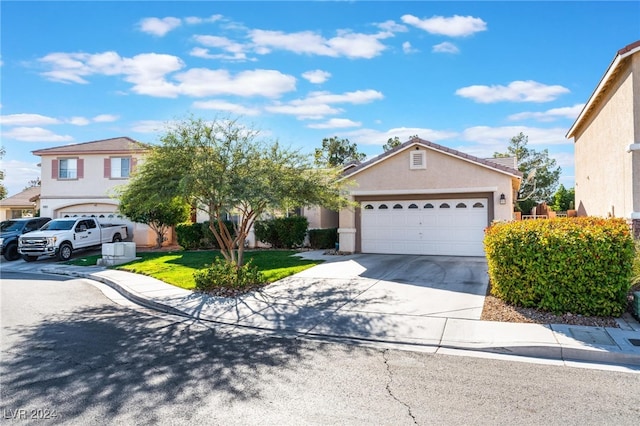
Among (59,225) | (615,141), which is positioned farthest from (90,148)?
(615,141)

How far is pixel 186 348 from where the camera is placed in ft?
20.7

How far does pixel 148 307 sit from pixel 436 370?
700 centimetres

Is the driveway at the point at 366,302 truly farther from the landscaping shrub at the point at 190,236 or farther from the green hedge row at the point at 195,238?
the landscaping shrub at the point at 190,236

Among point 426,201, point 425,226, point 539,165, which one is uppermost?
point 539,165

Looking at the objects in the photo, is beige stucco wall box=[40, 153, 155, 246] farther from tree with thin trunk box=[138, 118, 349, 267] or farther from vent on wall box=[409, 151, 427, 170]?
vent on wall box=[409, 151, 427, 170]

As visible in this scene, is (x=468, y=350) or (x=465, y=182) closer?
(x=468, y=350)

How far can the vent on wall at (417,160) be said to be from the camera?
610 inches

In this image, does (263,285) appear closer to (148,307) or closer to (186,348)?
(148,307)

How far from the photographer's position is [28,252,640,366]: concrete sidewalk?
594cm

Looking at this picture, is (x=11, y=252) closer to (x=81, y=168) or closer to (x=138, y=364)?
(x=81, y=168)

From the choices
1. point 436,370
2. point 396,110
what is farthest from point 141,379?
point 396,110

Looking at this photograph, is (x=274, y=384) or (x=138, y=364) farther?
(x=138, y=364)

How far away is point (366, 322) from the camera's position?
7.50m

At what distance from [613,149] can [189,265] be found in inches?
587
